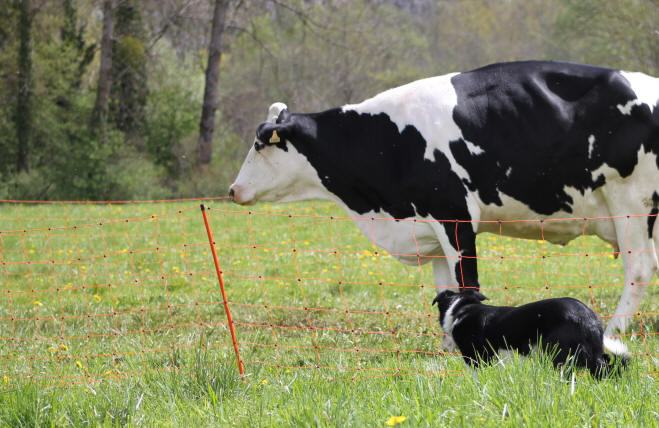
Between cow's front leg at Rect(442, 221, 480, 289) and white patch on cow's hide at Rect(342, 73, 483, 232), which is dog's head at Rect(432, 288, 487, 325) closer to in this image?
cow's front leg at Rect(442, 221, 480, 289)

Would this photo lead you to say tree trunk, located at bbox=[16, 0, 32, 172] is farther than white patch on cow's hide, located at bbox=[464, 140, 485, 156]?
Yes

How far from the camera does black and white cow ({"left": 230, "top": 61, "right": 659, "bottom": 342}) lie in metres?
5.25

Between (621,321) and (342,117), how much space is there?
2.76m

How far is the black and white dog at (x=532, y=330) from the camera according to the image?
384 cm

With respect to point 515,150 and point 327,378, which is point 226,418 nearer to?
point 327,378

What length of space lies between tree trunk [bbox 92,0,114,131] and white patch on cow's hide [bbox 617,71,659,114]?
20.7m

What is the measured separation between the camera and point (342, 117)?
6020 millimetres

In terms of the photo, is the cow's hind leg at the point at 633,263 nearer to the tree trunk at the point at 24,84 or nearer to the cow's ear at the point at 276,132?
the cow's ear at the point at 276,132

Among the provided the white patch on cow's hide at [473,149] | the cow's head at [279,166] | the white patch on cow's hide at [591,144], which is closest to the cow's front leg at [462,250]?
the white patch on cow's hide at [473,149]

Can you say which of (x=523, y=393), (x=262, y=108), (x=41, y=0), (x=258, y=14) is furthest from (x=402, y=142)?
(x=262, y=108)

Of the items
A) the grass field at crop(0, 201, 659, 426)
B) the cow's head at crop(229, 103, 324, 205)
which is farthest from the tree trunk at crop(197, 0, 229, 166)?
the cow's head at crop(229, 103, 324, 205)

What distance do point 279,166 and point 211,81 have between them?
18.1m

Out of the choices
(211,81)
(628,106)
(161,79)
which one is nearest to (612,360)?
(628,106)

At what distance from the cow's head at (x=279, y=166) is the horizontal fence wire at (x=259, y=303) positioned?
0.45m
